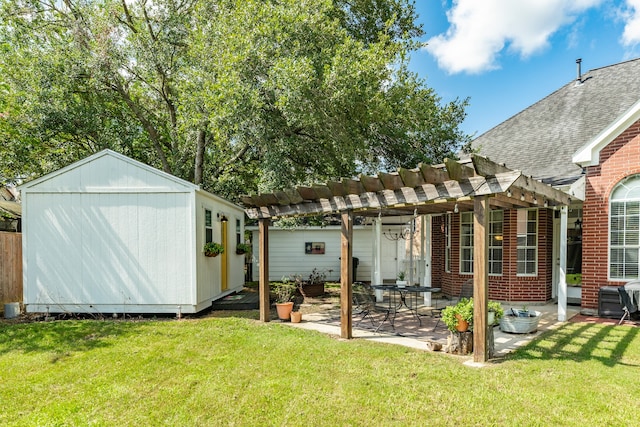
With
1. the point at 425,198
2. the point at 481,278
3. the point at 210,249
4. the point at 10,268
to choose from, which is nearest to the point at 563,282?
the point at 481,278

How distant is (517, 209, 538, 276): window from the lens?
9008mm

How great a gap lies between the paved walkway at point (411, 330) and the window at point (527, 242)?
98cm

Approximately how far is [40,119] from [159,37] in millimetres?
3890

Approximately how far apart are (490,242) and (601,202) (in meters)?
2.46

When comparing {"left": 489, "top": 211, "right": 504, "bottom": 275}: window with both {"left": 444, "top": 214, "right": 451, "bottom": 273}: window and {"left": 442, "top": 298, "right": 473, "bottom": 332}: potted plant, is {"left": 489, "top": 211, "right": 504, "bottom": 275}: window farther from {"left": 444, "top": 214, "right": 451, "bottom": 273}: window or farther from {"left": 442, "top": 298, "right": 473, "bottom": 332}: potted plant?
{"left": 442, "top": 298, "right": 473, "bottom": 332}: potted plant

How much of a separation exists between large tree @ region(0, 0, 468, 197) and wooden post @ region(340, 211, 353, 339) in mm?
3064

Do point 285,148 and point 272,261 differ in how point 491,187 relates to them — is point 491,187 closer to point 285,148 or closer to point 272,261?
point 285,148

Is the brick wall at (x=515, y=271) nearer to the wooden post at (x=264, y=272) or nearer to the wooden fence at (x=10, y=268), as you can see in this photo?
the wooden post at (x=264, y=272)

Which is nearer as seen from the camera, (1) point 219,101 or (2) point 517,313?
(2) point 517,313

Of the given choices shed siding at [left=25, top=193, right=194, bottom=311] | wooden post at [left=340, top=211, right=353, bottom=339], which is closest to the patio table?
wooden post at [left=340, top=211, right=353, bottom=339]

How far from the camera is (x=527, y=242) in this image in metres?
9.07

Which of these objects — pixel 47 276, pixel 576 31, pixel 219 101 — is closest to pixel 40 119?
pixel 47 276

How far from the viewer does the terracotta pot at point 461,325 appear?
201 inches

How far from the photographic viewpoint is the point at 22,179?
13352 millimetres
